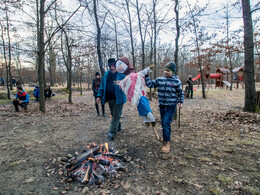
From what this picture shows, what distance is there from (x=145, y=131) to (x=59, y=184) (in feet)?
9.44

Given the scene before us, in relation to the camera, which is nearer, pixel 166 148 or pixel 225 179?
pixel 225 179

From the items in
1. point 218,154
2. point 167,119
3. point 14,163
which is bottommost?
point 14,163

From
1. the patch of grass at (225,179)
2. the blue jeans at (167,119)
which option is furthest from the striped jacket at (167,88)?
the patch of grass at (225,179)

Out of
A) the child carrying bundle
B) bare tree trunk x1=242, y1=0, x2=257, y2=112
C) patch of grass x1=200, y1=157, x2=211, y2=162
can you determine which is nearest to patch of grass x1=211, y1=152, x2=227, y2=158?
patch of grass x1=200, y1=157, x2=211, y2=162

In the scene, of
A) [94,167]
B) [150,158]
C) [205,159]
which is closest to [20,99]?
[94,167]

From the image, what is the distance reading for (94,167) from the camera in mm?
2617

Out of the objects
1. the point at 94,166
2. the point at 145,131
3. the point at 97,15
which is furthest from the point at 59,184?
the point at 97,15

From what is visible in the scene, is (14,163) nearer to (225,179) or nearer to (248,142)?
(225,179)

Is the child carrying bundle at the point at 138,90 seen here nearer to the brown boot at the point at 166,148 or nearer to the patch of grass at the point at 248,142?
the brown boot at the point at 166,148

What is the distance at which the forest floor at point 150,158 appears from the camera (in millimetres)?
2299

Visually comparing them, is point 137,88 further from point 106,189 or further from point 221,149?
point 221,149

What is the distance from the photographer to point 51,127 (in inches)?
211

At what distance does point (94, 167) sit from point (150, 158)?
1.18 meters

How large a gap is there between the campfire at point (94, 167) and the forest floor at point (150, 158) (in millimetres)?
122
